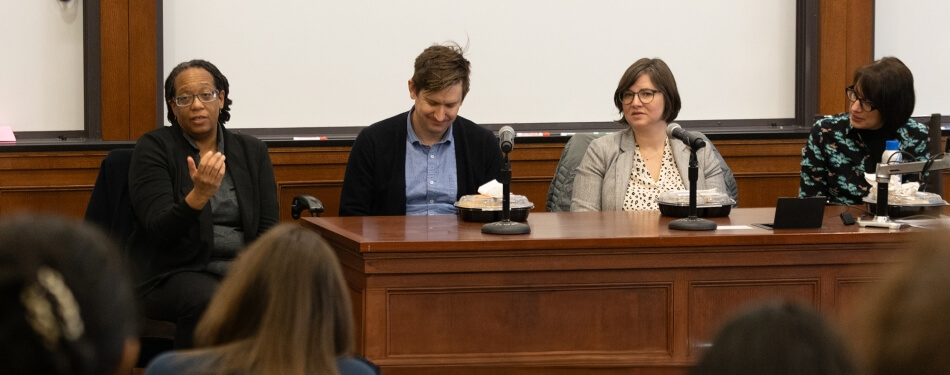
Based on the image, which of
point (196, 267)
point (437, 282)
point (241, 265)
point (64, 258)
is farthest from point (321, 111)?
point (64, 258)

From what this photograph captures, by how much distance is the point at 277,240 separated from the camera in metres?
1.79

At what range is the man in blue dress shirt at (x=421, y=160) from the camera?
4.06 metres

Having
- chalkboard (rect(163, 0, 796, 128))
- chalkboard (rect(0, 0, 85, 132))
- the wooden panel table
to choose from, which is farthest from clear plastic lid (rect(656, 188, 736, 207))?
chalkboard (rect(0, 0, 85, 132))

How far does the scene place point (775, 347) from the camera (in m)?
1.11

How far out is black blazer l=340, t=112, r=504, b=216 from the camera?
4109 mm

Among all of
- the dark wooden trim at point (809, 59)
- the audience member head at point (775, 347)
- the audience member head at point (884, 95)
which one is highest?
the dark wooden trim at point (809, 59)

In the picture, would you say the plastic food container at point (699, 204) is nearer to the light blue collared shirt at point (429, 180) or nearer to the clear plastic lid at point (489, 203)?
the clear plastic lid at point (489, 203)

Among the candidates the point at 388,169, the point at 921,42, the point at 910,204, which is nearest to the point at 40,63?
the point at 388,169

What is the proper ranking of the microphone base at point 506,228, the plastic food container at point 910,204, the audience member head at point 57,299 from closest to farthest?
the audience member head at point 57,299 < the microphone base at point 506,228 < the plastic food container at point 910,204

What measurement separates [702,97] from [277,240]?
159 inches

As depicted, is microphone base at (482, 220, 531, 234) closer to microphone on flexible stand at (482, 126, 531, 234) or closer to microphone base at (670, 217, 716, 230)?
microphone on flexible stand at (482, 126, 531, 234)

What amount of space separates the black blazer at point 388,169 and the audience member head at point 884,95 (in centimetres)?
133

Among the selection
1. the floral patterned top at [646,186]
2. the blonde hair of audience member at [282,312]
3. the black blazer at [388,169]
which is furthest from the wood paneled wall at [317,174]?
the blonde hair of audience member at [282,312]

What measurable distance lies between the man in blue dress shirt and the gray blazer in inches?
12.9
